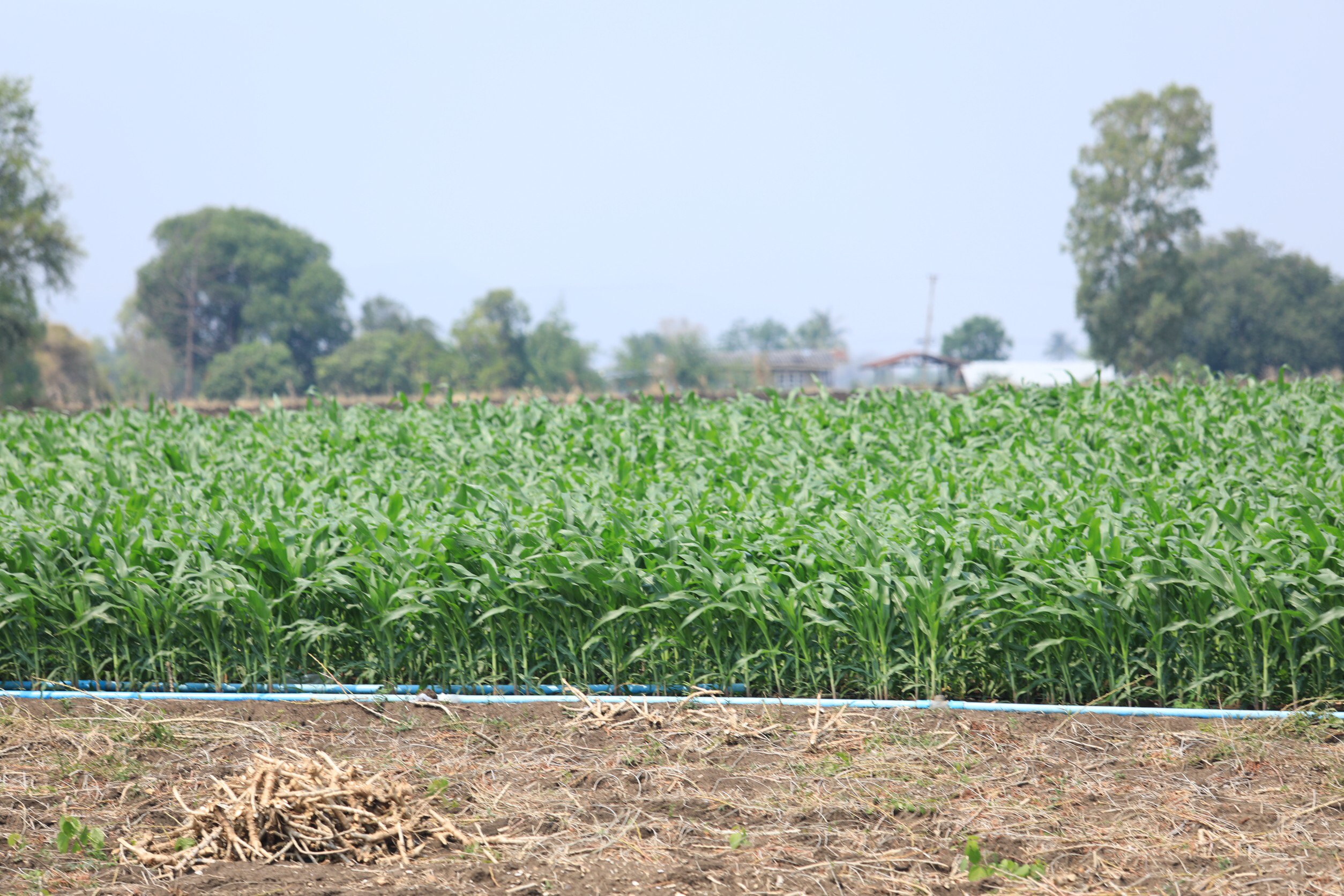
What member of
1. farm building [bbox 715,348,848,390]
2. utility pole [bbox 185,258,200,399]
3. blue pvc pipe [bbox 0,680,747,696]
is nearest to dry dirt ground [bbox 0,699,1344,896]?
blue pvc pipe [bbox 0,680,747,696]

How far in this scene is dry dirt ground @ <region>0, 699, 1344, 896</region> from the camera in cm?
288

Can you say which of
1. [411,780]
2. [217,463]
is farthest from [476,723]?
[217,463]

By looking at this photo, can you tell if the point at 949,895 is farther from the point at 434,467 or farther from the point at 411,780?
the point at 434,467

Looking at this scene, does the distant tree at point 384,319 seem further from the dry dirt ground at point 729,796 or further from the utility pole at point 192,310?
the dry dirt ground at point 729,796

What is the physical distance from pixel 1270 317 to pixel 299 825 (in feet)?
259

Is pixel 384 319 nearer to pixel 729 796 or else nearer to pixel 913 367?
pixel 913 367

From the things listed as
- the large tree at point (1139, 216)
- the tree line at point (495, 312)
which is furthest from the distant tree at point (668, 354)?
the large tree at point (1139, 216)

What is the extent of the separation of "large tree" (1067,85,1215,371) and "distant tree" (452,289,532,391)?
34.7 metres

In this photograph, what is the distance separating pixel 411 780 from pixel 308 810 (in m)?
0.50

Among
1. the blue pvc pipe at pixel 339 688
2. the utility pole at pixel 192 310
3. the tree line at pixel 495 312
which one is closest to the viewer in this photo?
the blue pvc pipe at pixel 339 688

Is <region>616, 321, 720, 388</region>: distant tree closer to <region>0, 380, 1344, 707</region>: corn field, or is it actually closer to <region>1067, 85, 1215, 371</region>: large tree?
<region>1067, 85, 1215, 371</region>: large tree

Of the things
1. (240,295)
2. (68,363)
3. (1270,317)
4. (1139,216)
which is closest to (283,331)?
(240,295)

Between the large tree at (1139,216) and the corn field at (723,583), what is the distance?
162 feet

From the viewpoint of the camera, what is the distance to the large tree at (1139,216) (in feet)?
167
